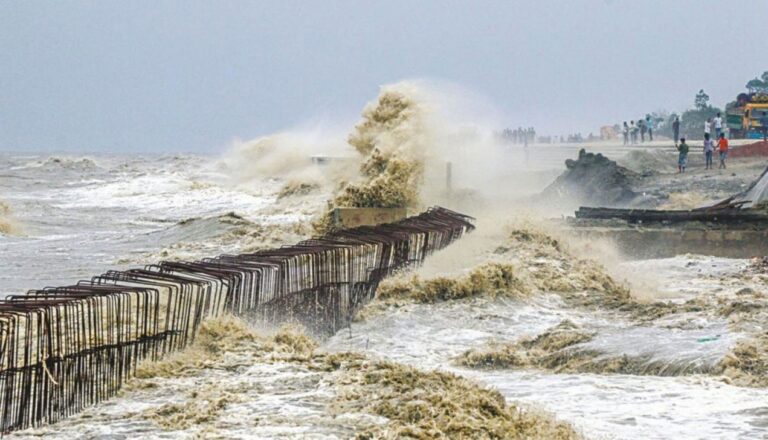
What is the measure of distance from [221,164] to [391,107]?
37538 mm

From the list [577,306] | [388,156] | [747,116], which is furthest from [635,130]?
[577,306]

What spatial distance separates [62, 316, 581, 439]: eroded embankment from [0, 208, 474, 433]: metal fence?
23 cm

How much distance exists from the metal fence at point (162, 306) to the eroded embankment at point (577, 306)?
65cm

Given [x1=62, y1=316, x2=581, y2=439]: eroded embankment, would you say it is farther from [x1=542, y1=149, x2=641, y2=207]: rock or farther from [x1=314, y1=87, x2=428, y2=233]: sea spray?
[x1=542, y1=149, x2=641, y2=207]: rock

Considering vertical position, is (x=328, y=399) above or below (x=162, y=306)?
below

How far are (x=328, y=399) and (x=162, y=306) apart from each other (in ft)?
14.5

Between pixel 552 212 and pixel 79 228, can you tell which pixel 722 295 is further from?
pixel 79 228

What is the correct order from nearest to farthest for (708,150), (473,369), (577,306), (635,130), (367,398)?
1. (367,398)
2. (473,369)
3. (577,306)
4. (708,150)
5. (635,130)

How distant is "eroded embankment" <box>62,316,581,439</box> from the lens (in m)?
6.29

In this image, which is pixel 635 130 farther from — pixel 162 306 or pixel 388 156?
pixel 162 306

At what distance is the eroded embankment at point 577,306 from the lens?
8523 millimetres

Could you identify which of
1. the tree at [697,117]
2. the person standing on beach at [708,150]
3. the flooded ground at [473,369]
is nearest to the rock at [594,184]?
the person standing on beach at [708,150]

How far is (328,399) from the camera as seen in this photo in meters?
7.02

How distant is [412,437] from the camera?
6.08 metres
